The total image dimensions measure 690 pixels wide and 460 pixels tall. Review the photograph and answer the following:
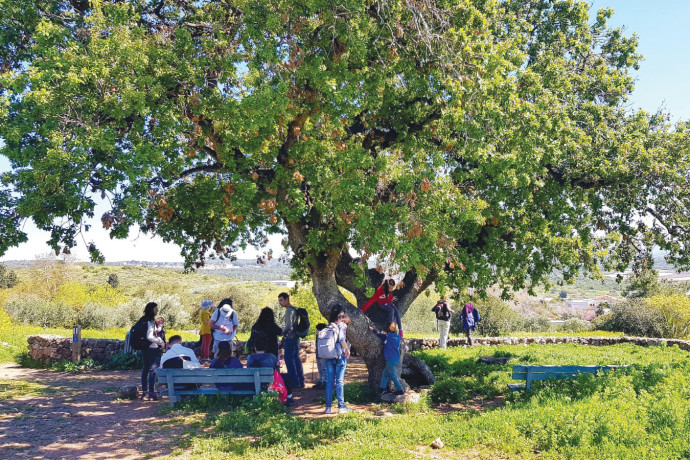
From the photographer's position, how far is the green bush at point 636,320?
2398 centimetres

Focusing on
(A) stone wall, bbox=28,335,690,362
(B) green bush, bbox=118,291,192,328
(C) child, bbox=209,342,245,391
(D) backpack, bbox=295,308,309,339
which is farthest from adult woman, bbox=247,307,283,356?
(B) green bush, bbox=118,291,192,328

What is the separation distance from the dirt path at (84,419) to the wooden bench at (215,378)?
1.91ft

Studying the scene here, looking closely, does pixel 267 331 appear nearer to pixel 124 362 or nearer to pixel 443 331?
pixel 124 362

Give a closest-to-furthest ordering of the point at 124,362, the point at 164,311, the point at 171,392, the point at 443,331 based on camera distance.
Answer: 1. the point at 171,392
2. the point at 124,362
3. the point at 443,331
4. the point at 164,311

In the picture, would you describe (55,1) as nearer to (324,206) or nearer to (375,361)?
(324,206)

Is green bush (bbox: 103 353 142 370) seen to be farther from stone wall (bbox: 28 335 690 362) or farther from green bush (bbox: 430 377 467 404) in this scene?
green bush (bbox: 430 377 467 404)

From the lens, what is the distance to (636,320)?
24906 mm

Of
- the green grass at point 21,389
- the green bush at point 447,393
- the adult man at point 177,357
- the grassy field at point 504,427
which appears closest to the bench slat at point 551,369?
the grassy field at point 504,427

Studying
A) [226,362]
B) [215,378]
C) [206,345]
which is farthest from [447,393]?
[206,345]

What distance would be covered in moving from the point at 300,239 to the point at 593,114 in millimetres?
7527

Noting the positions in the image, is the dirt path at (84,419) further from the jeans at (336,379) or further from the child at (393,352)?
the child at (393,352)

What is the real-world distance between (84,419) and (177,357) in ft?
5.75

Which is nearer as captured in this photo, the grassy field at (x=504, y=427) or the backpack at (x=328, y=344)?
the grassy field at (x=504, y=427)

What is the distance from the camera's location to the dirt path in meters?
6.48
